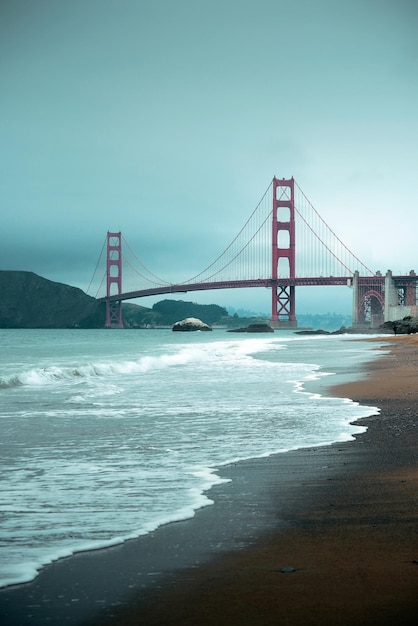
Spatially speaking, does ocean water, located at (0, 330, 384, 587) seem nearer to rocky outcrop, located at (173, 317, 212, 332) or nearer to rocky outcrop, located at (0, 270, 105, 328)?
rocky outcrop, located at (173, 317, 212, 332)

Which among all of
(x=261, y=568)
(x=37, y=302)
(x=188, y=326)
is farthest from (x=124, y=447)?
(x=37, y=302)

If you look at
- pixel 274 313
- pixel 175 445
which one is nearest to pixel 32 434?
pixel 175 445

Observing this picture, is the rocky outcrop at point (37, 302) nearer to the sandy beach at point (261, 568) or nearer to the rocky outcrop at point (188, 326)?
the rocky outcrop at point (188, 326)

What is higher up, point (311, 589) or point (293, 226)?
point (293, 226)

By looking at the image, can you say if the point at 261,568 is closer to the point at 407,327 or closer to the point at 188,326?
the point at 407,327

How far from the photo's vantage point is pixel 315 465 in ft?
16.8

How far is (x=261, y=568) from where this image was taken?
282 cm

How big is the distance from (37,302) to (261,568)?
136 m

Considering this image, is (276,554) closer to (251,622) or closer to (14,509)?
(251,622)

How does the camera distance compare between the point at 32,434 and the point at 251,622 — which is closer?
the point at 251,622

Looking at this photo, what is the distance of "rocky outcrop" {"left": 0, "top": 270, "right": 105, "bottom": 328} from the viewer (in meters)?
124

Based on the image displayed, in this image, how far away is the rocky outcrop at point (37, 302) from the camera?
406 ft

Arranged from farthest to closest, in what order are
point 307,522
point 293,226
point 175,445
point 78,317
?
point 78,317, point 293,226, point 175,445, point 307,522

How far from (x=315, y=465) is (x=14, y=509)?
2.11 m
